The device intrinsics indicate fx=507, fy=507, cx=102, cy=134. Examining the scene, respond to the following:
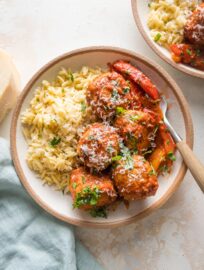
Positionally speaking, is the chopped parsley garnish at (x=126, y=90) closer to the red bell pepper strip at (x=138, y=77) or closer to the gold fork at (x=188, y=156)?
the red bell pepper strip at (x=138, y=77)

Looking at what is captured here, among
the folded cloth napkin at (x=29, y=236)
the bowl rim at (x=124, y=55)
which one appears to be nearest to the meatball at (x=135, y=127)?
the bowl rim at (x=124, y=55)

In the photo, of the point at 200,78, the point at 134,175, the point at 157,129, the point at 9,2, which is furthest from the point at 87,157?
the point at 9,2

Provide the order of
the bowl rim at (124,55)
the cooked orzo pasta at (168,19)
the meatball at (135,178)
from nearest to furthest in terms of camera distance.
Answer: the meatball at (135,178)
the bowl rim at (124,55)
the cooked orzo pasta at (168,19)

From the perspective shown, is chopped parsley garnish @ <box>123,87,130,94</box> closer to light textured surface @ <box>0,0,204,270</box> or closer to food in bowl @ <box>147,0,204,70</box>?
food in bowl @ <box>147,0,204,70</box>

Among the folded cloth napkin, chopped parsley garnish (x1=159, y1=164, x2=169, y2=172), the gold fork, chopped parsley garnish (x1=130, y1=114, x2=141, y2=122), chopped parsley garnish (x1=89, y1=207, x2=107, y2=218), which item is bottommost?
the folded cloth napkin

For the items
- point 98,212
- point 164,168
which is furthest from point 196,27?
point 98,212

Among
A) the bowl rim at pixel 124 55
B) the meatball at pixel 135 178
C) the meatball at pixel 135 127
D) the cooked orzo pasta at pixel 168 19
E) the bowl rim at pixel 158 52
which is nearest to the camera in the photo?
the meatball at pixel 135 178

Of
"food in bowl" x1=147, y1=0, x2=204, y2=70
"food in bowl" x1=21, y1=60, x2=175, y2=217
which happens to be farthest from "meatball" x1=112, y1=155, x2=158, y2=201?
"food in bowl" x1=147, y1=0, x2=204, y2=70
